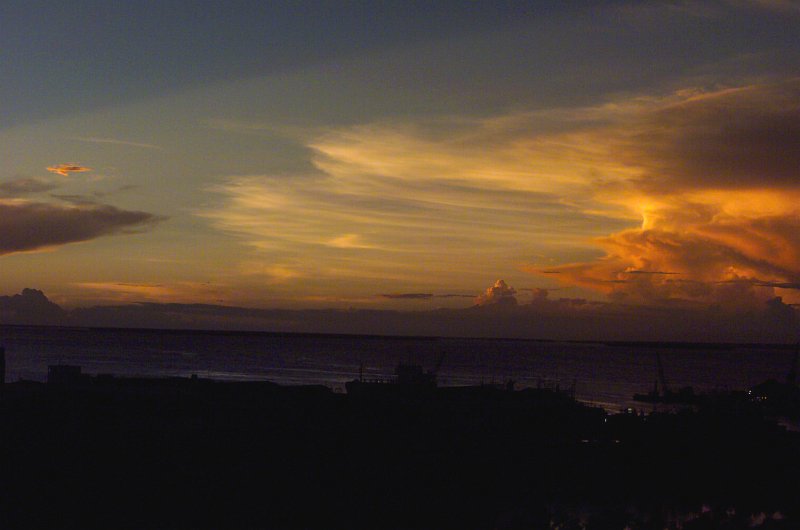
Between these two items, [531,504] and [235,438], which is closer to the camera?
[531,504]

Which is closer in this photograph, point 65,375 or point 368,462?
point 368,462

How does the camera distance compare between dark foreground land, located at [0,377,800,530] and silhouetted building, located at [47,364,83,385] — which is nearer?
dark foreground land, located at [0,377,800,530]

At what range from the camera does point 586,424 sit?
79375 mm

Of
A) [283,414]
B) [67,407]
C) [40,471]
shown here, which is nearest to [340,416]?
[283,414]

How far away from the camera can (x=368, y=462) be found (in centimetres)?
5784

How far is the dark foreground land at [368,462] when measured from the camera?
149ft

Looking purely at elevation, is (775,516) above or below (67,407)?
below

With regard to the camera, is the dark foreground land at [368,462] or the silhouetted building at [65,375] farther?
the silhouetted building at [65,375]

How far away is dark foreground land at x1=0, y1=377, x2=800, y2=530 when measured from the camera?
1786 inches

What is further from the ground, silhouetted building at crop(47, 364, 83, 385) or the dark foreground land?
silhouetted building at crop(47, 364, 83, 385)

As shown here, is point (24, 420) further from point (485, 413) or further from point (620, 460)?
point (620, 460)

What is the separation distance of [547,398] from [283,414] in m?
30.2

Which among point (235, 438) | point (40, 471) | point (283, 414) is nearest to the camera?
point (40, 471)

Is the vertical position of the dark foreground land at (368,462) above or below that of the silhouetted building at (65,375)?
below
